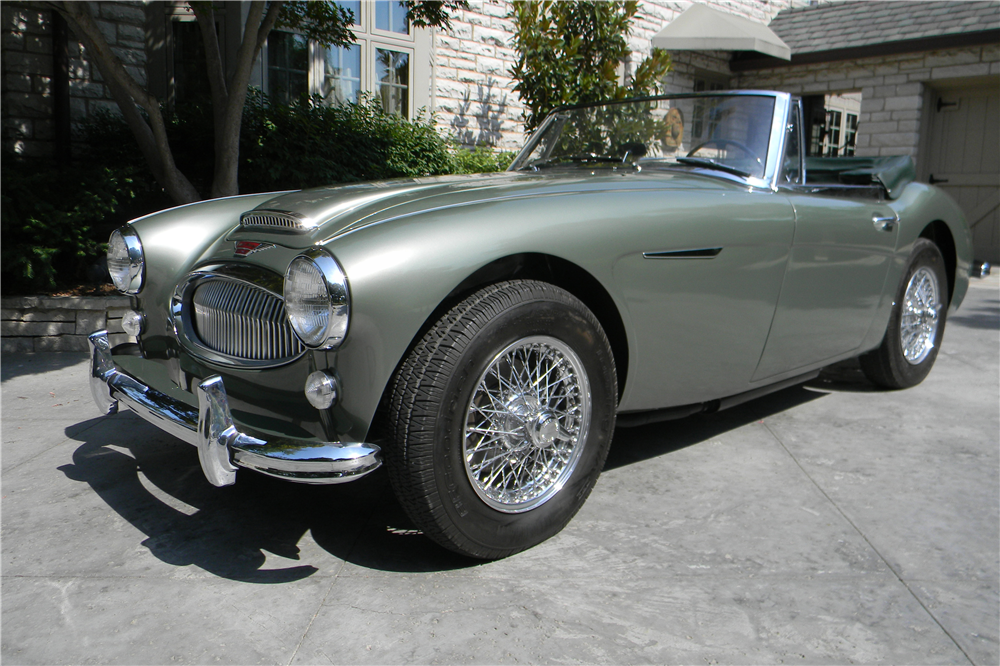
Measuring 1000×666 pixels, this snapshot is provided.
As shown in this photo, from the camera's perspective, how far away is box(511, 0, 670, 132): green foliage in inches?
328

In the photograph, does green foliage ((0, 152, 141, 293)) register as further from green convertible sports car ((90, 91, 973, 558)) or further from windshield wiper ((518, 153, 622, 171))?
windshield wiper ((518, 153, 622, 171))

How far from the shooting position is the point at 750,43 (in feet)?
33.5

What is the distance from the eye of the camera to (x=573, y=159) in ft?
11.8

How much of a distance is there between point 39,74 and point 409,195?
19.1 ft

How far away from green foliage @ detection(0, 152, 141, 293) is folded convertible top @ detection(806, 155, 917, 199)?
14.8 feet

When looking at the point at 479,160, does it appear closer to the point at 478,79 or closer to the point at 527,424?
the point at 478,79

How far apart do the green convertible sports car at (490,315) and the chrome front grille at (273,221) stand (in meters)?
0.01

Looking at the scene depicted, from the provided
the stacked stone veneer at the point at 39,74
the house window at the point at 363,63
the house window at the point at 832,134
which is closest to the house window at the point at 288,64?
the house window at the point at 363,63

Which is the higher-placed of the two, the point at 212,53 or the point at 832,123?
the point at 832,123

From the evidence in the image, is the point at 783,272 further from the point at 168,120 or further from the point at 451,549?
the point at 168,120

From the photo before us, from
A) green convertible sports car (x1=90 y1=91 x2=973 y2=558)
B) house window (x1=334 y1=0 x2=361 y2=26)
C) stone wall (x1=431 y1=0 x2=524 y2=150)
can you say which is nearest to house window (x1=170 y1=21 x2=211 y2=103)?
house window (x1=334 y1=0 x2=361 y2=26)

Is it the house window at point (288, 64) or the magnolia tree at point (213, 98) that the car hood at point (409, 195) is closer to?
the magnolia tree at point (213, 98)

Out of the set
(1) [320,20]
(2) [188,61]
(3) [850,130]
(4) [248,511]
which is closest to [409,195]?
(4) [248,511]

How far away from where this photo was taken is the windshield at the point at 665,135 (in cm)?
324
